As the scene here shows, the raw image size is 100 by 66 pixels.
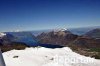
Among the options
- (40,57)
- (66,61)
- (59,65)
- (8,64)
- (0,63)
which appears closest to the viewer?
(0,63)

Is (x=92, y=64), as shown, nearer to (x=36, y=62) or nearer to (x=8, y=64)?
(x=36, y=62)

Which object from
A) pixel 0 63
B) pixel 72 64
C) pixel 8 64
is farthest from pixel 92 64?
pixel 0 63

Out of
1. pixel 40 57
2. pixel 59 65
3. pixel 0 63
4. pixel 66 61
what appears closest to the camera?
pixel 0 63

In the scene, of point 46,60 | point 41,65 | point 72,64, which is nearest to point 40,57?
point 46,60

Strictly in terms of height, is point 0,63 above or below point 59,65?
above

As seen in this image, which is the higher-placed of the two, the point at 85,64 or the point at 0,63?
the point at 0,63

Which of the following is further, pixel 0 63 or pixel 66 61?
pixel 66 61

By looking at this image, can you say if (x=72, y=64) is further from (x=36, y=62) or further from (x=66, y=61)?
(x=36, y=62)

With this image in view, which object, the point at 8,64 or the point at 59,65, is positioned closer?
the point at 8,64

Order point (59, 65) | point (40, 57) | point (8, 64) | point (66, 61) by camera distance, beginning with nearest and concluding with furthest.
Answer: point (8, 64), point (59, 65), point (66, 61), point (40, 57)
